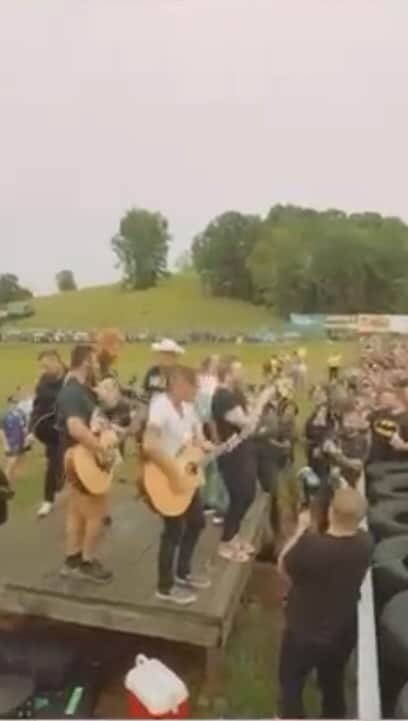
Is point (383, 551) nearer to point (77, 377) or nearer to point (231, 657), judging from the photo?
point (231, 657)

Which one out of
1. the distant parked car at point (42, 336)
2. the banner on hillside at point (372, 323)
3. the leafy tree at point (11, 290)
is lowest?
the banner on hillside at point (372, 323)

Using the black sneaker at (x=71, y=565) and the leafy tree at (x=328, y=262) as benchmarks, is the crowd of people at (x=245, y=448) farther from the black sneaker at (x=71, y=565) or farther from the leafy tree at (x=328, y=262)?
the leafy tree at (x=328, y=262)

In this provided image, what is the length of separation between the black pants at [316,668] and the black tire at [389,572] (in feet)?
1.17

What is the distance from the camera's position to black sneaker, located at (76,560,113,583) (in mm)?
2658

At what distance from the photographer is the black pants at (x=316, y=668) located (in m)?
2.09

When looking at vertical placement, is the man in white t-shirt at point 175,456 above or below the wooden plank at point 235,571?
above

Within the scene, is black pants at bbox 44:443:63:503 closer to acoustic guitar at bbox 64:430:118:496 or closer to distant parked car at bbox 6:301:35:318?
acoustic guitar at bbox 64:430:118:496

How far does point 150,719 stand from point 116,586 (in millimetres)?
471

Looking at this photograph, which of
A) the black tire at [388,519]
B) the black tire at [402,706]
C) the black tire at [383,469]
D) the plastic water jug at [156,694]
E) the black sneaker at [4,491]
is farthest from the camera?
the black tire at [383,469]

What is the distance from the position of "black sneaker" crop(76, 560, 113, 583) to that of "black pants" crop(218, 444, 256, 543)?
0.47 metres

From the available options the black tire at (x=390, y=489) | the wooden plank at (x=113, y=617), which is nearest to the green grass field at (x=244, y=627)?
the wooden plank at (x=113, y=617)

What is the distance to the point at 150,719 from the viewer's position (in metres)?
2.23

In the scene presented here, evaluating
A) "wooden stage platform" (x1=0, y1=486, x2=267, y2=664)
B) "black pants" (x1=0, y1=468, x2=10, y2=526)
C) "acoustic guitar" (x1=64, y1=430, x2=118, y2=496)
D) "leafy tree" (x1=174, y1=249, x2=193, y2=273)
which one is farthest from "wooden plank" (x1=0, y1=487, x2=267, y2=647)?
"leafy tree" (x1=174, y1=249, x2=193, y2=273)

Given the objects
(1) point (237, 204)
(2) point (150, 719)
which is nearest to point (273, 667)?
(2) point (150, 719)
